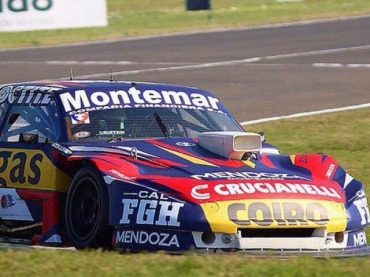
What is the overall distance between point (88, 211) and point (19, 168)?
104cm

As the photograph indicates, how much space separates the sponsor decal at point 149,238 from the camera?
792cm

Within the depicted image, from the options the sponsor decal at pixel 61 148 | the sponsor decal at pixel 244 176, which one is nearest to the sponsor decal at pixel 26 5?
the sponsor decal at pixel 61 148

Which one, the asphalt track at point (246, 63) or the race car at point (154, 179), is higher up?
the race car at point (154, 179)

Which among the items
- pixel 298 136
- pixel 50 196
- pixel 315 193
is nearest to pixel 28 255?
pixel 50 196

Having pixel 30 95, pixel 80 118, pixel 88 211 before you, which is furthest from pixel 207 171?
pixel 30 95

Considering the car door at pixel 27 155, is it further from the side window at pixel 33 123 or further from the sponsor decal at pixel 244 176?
the sponsor decal at pixel 244 176

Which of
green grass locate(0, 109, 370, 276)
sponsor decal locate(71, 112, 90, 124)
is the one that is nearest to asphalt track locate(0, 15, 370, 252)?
sponsor decal locate(71, 112, 90, 124)

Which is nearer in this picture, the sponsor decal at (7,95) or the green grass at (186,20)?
the sponsor decal at (7,95)

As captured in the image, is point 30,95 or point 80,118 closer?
point 80,118

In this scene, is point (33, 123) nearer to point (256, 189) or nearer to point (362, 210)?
point (256, 189)

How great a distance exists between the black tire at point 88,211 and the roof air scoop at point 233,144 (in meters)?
0.89

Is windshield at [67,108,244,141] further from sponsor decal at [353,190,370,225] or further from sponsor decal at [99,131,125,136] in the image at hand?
sponsor decal at [353,190,370,225]

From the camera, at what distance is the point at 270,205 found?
8008mm

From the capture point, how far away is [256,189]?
8.10 meters
